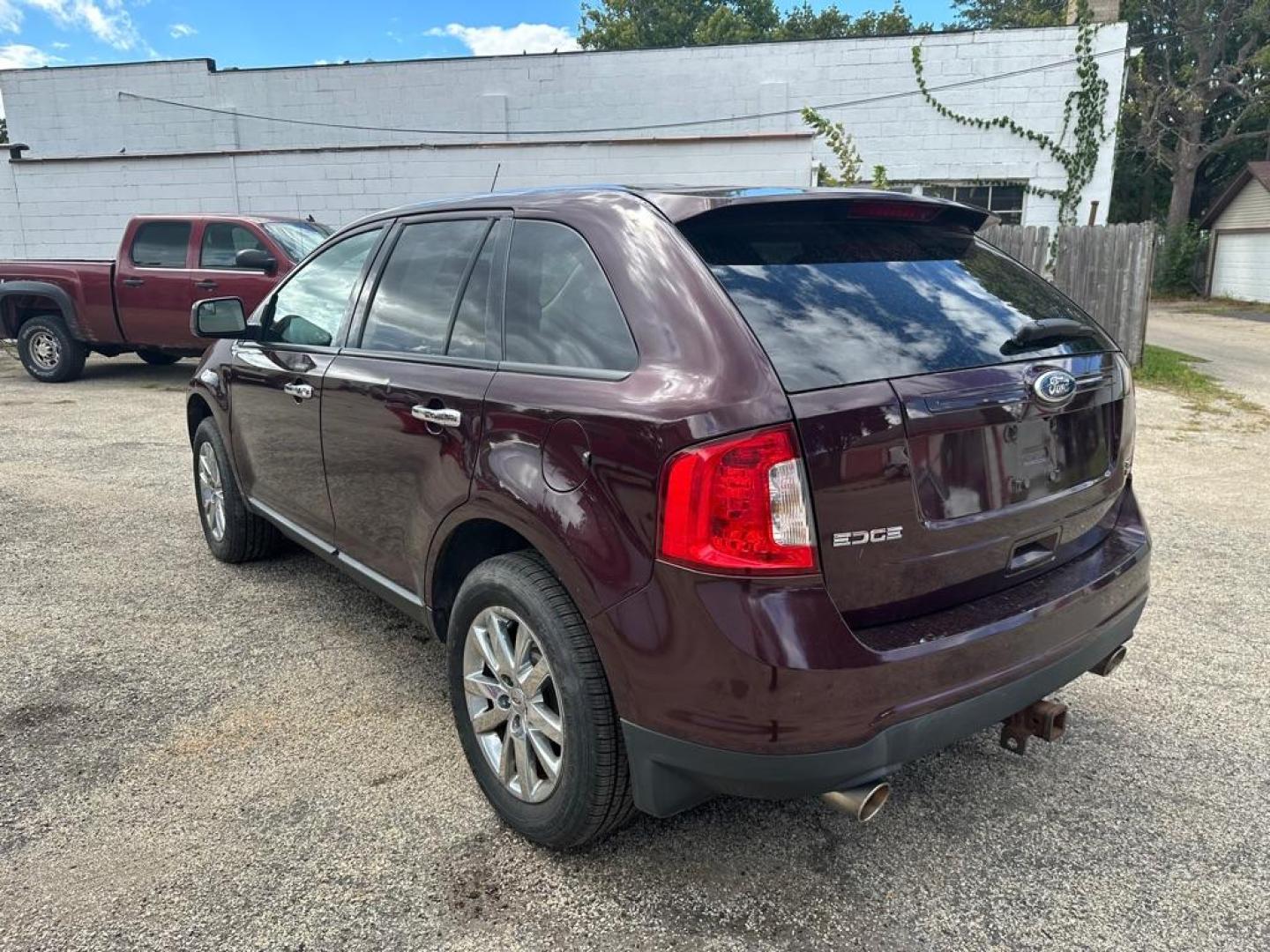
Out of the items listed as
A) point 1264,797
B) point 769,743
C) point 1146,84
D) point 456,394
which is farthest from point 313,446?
point 1146,84

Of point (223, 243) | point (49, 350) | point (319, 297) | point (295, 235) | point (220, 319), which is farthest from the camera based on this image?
point (49, 350)

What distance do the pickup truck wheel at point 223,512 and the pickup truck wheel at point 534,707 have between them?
7.47 ft

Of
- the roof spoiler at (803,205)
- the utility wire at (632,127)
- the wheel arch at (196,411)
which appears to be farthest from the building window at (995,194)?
the roof spoiler at (803,205)

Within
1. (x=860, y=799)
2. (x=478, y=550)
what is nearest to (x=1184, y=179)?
(x=478, y=550)

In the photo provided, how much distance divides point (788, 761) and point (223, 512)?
3602 mm

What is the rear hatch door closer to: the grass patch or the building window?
the grass patch

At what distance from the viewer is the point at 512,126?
18.4m

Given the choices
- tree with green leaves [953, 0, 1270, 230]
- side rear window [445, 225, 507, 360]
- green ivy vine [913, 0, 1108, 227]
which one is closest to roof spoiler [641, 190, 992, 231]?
side rear window [445, 225, 507, 360]

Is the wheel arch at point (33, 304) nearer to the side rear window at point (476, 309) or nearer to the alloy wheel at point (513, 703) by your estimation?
the side rear window at point (476, 309)

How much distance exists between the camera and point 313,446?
3.55 m

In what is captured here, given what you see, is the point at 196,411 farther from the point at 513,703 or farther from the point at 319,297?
the point at 513,703

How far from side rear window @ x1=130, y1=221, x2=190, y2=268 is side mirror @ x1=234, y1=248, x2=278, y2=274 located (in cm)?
108

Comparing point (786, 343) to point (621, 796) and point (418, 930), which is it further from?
point (418, 930)

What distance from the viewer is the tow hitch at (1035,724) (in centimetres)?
245
